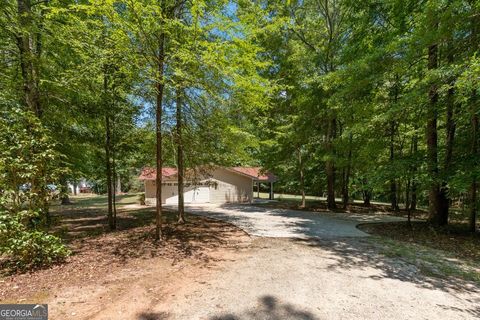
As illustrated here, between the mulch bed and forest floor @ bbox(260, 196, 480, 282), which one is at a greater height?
the mulch bed

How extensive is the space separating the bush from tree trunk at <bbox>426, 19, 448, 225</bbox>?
9.72 metres

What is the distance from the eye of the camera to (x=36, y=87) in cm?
722

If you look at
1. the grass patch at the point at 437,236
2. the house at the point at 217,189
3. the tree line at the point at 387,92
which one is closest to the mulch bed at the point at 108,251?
the grass patch at the point at 437,236

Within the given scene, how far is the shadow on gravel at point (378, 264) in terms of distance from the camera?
4.69 meters

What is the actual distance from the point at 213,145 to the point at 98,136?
14.5 ft

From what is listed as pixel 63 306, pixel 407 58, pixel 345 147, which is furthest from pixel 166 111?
pixel 345 147

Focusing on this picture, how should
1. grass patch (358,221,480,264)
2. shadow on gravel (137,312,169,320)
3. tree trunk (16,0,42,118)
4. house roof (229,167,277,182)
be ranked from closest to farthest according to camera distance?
shadow on gravel (137,312,169,320)
tree trunk (16,0,42,118)
grass patch (358,221,480,264)
house roof (229,167,277,182)

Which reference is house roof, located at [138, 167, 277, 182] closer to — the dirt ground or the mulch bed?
the mulch bed

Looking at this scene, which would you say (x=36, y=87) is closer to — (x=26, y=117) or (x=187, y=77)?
(x=26, y=117)

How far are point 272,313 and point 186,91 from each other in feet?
20.2

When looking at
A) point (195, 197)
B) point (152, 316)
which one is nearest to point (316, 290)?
point (152, 316)

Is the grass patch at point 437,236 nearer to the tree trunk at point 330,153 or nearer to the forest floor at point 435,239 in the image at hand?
the forest floor at point 435,239

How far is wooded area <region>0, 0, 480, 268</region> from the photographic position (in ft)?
17.0

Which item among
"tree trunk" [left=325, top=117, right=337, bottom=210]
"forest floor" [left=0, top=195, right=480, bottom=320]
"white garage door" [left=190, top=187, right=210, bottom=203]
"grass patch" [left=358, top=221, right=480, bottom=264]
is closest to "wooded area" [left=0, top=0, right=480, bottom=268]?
"tree trunk" [left=325, top=117, right=337, bottom=210]
